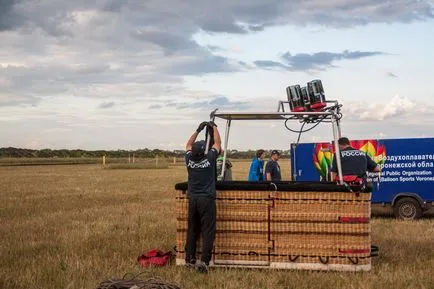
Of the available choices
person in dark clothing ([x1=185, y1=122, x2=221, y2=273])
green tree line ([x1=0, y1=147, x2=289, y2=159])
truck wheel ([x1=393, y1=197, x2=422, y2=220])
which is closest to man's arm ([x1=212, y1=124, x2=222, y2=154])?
person in dark clothing ([x1=185, y1=122, x2=221, y2=273])

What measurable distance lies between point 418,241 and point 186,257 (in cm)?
501

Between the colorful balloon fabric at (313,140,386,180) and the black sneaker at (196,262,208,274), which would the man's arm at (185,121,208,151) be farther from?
the colorful balloon fabric at (313,140,386,180)

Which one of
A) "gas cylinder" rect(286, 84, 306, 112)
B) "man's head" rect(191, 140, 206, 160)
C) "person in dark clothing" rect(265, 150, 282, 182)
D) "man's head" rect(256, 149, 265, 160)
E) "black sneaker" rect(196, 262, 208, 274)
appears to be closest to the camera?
"black sneaker" rect(196, 262, 208, 274)

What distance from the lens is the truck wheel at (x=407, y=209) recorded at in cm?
1609

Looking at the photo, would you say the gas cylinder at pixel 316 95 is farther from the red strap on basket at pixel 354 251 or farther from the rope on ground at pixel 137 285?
the rope on ground at pixel 137 285

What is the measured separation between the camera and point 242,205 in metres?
9.11

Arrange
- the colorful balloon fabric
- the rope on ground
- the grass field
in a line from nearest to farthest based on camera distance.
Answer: the rope on ground, the grass field, the colorful balloon fabric

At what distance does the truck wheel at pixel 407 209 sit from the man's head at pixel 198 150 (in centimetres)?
864

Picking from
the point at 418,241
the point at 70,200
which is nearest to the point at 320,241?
the point at 418,241

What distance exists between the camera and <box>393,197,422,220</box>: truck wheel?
52.8ft

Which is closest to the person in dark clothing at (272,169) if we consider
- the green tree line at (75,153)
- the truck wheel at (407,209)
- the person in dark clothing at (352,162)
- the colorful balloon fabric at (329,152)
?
the colorful balloon fabric at (329,152)

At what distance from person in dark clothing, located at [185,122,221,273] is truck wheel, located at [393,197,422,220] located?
8.45m

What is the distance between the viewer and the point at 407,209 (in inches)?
639

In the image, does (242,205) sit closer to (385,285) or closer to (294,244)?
(294,244)
